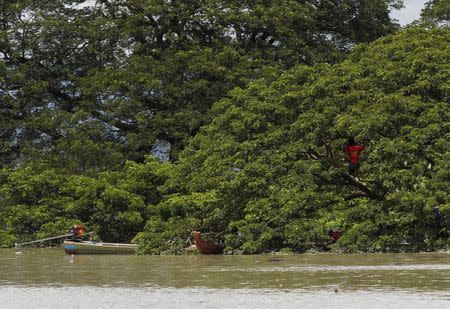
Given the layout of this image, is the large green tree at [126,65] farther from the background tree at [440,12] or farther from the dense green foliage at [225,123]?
the background tree at [440,12]

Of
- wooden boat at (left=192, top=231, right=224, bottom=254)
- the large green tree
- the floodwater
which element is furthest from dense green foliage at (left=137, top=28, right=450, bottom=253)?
the large green tree

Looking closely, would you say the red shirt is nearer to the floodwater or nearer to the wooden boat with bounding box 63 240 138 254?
the floodwater

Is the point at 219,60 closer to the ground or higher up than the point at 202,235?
higher up

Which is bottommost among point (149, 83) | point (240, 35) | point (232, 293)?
point (232, 293)

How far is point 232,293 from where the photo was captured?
1282cm

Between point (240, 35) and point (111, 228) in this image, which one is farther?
point (240, 35)

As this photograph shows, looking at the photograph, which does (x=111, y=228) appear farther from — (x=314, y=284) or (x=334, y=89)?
(x=314, y=284)

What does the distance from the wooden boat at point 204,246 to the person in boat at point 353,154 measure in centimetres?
414

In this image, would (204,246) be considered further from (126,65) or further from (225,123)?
(126,65)

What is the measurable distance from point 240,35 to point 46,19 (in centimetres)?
849

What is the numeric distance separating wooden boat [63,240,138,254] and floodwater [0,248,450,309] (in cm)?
363

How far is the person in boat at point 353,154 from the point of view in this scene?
22.9 metres

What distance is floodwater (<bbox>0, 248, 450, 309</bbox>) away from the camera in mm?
11789

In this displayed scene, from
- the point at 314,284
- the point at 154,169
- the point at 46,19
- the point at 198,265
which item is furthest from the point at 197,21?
the point at 314,284
